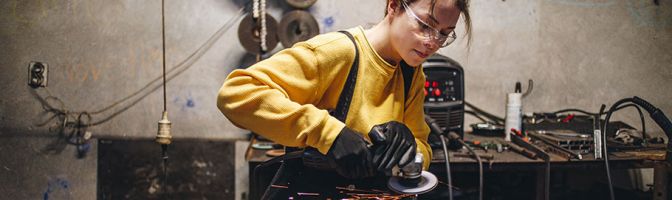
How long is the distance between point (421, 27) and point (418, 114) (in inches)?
15.1

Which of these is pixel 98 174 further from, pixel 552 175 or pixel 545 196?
Answer: pixel 552 175

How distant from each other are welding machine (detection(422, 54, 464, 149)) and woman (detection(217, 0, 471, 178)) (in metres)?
0.91

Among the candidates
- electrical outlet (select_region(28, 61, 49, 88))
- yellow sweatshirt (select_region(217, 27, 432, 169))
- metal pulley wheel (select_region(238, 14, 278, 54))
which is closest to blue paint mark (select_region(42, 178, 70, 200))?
electrical outlet (select_region(28, 61, 49, 88))

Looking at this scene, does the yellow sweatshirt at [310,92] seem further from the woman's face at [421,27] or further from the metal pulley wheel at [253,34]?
the metal pulley wheel at [253,34]

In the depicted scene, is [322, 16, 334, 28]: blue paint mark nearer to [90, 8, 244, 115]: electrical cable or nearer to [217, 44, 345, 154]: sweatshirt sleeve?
[90, 8, 244, 115]: electrical cable

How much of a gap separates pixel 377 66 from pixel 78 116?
2231 mm

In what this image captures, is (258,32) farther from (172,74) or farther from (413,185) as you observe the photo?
(413,185)

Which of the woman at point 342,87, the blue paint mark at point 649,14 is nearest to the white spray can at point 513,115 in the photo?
the blue paint mark at point 649,14

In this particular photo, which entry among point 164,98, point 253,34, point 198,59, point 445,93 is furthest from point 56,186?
point 445,93

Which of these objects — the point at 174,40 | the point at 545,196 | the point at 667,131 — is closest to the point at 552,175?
the point at 545,196

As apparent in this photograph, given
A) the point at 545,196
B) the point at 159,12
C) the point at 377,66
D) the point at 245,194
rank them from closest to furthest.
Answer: the point at 377,66, the point at 545,196, the point at 159,12, the point at 245,194

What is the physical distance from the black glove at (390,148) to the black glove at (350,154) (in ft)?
0.08

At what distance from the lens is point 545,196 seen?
2.10 metres

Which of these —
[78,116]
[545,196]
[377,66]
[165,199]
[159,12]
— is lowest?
[165,199]
